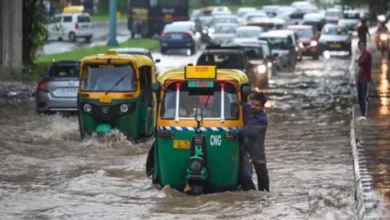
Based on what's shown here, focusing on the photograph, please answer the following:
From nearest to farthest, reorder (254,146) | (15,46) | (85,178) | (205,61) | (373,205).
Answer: (373,205) → (254,146) → (85,178) → (205,61) → (15,46)

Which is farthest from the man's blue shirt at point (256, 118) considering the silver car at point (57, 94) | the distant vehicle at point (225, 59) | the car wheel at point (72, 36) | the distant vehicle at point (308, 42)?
the car wheel at point (72, 36)

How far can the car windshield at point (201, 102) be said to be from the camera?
15648 mm

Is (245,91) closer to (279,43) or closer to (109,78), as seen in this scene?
(109,78)

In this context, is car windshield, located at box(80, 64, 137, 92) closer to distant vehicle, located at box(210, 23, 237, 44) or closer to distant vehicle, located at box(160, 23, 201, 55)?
distant vehicle, located at box(160, 23, 201, 55)

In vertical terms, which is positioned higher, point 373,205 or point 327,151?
point 373,205

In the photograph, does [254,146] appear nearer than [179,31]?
Yes

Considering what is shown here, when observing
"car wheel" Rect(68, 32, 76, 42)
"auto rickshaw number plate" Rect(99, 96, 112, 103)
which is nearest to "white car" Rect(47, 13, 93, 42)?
"car wheel" Rect(68, 32, 76, 42)

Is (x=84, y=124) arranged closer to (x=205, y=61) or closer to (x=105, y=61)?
(x=105, y=61)

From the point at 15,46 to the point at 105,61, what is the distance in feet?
49.8

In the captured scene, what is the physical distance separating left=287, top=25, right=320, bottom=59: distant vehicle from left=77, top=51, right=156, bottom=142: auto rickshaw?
1259 inches

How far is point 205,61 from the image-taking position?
30.7m

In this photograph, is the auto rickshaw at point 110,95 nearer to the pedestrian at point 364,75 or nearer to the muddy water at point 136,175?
the muddy water at point 136,175

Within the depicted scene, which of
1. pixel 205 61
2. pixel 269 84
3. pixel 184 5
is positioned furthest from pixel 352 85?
pixel 184 5

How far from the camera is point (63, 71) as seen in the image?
88.5 ft
